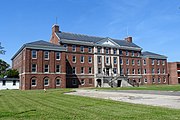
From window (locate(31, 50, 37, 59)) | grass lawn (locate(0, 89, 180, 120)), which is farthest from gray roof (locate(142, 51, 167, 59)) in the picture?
grass lawn (locate(0, 89, 180, 120))

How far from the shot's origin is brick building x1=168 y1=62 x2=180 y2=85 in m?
72.9

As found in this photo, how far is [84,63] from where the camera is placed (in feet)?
178

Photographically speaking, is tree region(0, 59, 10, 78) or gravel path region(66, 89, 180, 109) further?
tree region(0, 59, 10, 78)

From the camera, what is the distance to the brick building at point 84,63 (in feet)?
144

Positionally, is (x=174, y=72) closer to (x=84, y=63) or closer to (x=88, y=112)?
(x=84, y=63)

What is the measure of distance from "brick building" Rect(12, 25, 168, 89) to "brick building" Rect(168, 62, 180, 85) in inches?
119

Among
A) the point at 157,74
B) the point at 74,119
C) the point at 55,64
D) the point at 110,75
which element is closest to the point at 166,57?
the point at 157,74

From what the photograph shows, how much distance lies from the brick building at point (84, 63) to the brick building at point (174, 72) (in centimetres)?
302

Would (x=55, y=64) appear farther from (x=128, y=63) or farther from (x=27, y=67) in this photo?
(x=128, y=63)

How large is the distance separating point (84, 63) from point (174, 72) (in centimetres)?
3759

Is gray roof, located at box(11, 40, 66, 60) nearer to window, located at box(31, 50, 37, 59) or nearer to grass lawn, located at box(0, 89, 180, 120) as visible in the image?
window, located at box(31, 50, 37, 59)

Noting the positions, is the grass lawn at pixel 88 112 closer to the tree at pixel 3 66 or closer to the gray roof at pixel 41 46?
the gray roof at pixel 41 46

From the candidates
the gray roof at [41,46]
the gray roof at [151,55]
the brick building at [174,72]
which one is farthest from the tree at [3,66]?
the brick building at [174,72]

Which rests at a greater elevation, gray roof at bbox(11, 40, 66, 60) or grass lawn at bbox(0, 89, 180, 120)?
gray roof at bbox(11, 40, 66, 60)
